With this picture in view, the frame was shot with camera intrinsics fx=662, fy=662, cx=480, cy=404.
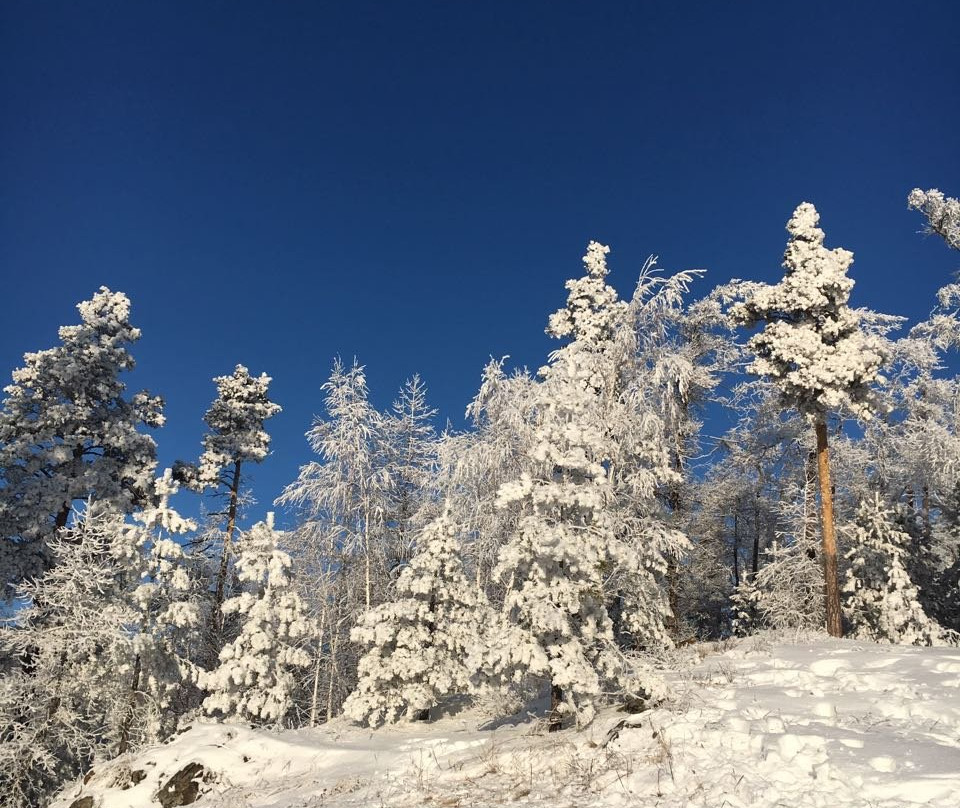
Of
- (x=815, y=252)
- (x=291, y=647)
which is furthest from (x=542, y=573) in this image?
(x=815, y=252)

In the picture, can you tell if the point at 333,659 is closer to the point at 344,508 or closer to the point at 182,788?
the point at 344,508

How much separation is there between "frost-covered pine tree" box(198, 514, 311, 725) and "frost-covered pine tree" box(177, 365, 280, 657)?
4.45 meters

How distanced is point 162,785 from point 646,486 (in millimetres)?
13494

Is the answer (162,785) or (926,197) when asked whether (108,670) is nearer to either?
(162,785)

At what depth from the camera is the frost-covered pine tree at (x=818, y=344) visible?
1967 cm

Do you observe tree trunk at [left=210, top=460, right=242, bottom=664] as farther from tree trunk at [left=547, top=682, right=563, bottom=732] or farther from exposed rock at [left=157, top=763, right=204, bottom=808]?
tree trunk at [left=547, top=682, right=563, bottom=732]

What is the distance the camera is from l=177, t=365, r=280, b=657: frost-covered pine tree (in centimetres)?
2531

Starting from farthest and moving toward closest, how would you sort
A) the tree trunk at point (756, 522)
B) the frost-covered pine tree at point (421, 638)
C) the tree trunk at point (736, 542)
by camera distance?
the tree trunk at point (736, 542) < the tree trunk at point (756, 522) < the frost-covered pine tree at point (421, 638)

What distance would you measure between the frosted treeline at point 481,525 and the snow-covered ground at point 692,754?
1.50 metres

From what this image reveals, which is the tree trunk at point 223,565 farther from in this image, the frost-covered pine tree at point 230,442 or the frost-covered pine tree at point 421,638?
the frost-covered pine tree at point 421,638

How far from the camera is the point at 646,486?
18.9 m

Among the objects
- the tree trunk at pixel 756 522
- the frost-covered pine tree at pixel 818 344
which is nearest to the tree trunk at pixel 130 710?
the frost-covered pine tree at pixel 818 344

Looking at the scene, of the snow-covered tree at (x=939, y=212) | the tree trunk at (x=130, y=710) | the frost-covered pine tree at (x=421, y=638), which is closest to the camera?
the tree trunk at (x=130, y=710)

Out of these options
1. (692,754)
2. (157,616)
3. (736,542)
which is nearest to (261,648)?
(157,616)
